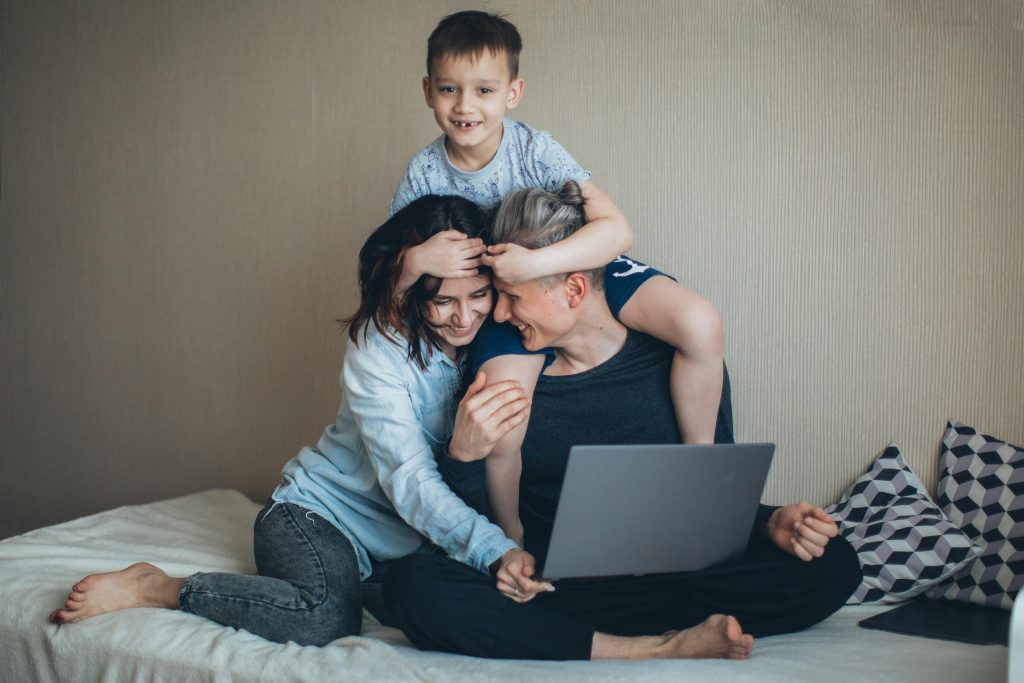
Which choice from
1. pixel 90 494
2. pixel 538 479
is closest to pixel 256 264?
pixel 90 494

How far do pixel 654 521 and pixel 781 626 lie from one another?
38 cm

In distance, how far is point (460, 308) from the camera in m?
1.81

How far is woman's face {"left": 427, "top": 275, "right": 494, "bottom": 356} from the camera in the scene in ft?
5.82

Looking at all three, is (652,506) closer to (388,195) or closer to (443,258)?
(443,258)

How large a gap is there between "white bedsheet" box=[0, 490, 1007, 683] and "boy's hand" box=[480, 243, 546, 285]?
2.28 ft

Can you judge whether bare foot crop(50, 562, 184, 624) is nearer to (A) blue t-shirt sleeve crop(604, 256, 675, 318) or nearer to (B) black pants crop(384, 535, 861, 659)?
(B) black pants crop(384, 535, 861, 659)

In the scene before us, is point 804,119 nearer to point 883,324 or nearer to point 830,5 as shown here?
point 830,5

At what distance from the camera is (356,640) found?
1662 millimetres

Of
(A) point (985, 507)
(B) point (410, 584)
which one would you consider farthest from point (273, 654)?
(A) point (985, 507)

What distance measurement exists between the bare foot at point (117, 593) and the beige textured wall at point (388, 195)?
3.02 feet

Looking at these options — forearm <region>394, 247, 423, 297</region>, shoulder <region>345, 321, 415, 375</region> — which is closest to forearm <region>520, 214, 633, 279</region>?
forearm <region>394, 247, 423, 297</region>

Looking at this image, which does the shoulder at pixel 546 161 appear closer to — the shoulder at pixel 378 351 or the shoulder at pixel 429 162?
the shoulder at pixel 429 162

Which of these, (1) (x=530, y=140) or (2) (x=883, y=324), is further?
(2) (x=883, y=324)

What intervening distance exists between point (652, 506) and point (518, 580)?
0.27m
